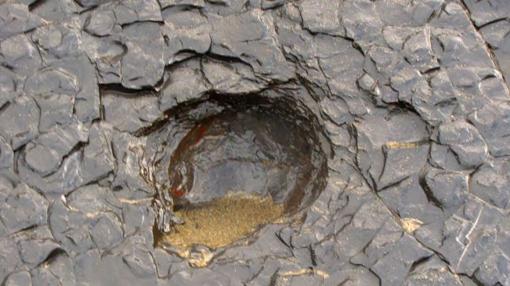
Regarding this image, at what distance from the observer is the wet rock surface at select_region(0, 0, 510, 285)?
43.6 inches

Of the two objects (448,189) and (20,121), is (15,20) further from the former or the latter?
(448,189)

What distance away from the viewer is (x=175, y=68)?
1.17m

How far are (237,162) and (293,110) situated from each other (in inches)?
4.1

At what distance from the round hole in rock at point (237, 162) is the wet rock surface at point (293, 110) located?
2cm

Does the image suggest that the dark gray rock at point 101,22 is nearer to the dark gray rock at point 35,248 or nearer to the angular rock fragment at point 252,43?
the angular rock fragment at point 252,43

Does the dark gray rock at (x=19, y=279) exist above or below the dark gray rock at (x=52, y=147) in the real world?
below

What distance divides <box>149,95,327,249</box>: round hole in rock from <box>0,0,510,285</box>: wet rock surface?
2cm

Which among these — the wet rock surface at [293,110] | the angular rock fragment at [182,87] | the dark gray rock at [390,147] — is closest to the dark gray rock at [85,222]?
the wet rock surface at [293,110]

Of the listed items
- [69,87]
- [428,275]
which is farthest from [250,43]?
[428,275]

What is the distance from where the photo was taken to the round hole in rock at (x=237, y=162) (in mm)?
1181

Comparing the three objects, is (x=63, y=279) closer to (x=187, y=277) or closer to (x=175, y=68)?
(x=187, y=277)

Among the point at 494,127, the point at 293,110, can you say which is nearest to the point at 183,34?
the point at 293,110

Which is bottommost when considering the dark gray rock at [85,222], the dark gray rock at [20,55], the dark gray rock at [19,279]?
the dark gray rock at [19,279]

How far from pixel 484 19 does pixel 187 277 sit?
501mm
